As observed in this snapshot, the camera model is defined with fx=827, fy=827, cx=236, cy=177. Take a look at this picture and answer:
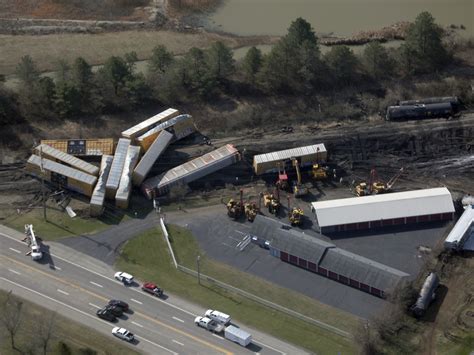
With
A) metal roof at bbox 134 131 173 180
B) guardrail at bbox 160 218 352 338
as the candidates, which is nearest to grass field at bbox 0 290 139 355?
guardrail at bbox 160 218 352 338

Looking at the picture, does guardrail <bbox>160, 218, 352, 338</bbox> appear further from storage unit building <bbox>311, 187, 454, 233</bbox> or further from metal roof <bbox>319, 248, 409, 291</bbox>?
storage unit building <bbox>311, 187, 454, 233</bbox>

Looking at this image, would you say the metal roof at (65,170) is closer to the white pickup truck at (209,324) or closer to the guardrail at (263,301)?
the guardrail at (263,301)

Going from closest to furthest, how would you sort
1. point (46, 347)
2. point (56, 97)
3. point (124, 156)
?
1. point (46, 347)
2. point (124, 156)
3. point (56, 97)

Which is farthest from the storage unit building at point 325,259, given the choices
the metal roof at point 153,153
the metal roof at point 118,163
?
the metal roof at point 118,163

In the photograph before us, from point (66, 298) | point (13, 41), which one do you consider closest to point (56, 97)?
point (13, 41)

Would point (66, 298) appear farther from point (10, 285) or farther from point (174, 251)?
point (174, 251)

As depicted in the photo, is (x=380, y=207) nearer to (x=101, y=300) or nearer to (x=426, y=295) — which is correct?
(x=426, y=295)

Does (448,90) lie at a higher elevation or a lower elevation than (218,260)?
higher
